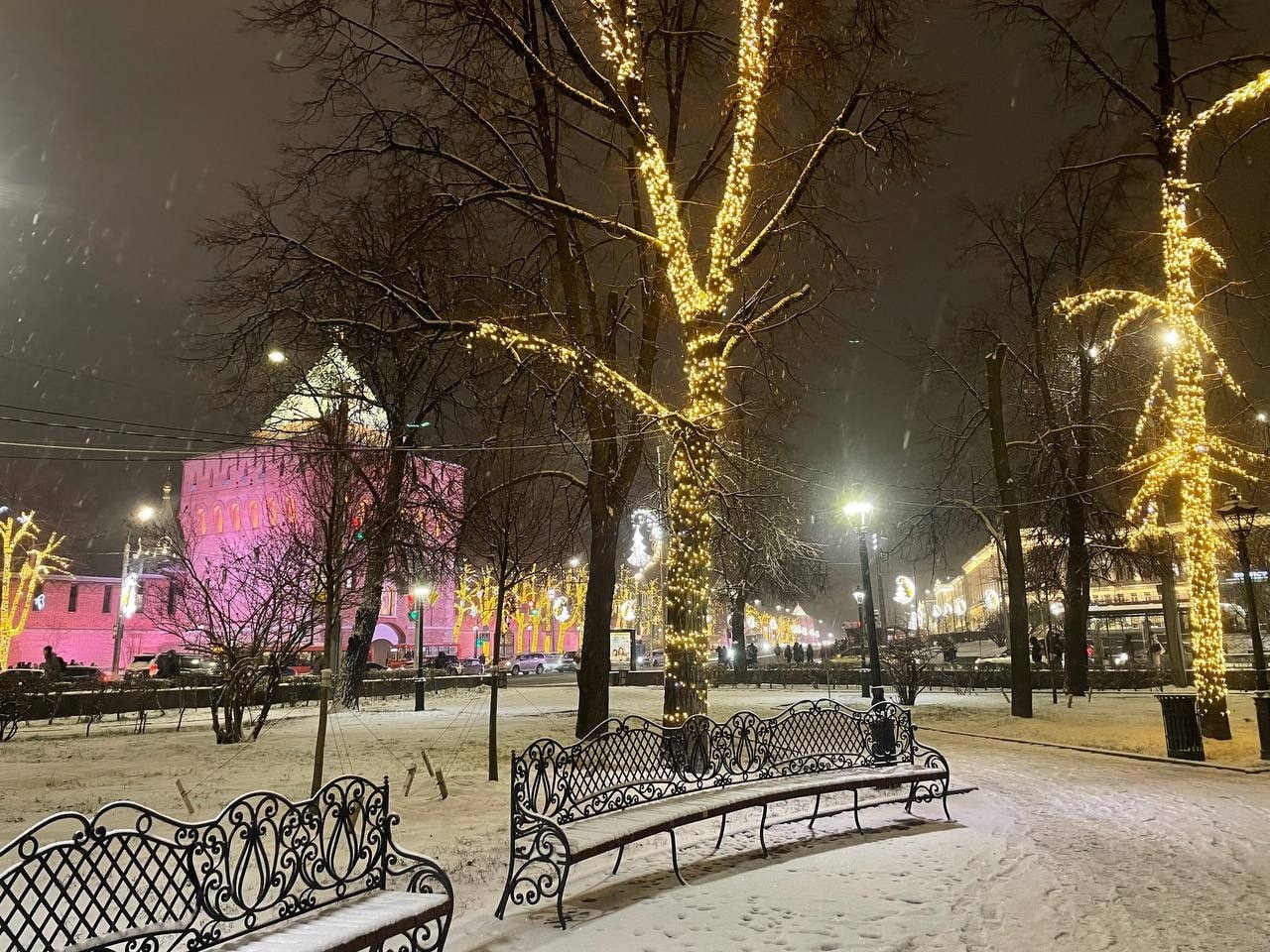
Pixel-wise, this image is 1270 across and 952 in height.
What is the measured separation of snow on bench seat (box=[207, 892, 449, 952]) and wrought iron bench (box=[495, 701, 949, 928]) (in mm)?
1120

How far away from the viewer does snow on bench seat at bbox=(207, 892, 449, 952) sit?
12.9ft

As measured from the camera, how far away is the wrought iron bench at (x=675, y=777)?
6035 millimetres

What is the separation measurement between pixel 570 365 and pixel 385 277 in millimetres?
3503

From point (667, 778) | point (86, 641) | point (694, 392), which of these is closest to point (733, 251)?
point (694, 392)

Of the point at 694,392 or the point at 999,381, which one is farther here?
the point at 999,381

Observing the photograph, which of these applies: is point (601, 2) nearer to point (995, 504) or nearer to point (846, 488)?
point (846, 488)

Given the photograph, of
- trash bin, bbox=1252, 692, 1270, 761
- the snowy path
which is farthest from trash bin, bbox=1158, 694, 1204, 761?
the snowy path

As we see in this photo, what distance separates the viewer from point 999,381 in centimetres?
2167

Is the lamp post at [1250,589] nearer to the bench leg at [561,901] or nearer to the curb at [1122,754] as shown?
the curb at [1122,754]

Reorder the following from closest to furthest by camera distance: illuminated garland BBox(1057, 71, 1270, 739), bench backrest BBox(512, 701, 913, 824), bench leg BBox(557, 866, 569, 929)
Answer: bench leg BBox(557, 866, 569, 929)
bench backrest BBox(512, 701, 913, 824)
illuminated garland BBox(1057, 71, 1270, 739)

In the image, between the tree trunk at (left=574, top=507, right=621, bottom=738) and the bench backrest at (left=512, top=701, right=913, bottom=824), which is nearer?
the bench backrest at (left=512, top=701, right=913, bottom=824)

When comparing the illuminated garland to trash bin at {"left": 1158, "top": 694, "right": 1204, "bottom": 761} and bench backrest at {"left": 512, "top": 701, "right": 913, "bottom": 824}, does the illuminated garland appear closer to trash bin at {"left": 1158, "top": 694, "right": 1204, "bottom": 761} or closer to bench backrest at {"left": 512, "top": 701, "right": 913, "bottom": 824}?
trash bin at {"left": 1158, "top": 694, "right": 1204, "bottom": 761}

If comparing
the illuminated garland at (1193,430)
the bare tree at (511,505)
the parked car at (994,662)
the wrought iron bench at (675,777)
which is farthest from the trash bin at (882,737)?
the parked car at (994,662)

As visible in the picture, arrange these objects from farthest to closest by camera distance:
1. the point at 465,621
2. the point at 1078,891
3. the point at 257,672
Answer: the point at 465,621, the point at 257,672, the point at 1078,891
